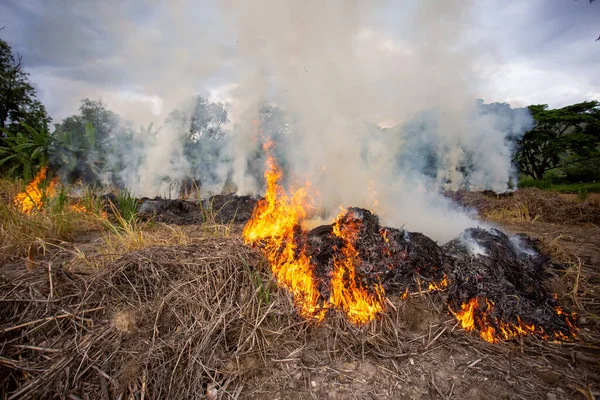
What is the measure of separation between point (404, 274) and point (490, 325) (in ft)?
2.50

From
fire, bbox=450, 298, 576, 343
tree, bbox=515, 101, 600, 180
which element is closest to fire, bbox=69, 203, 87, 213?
fire, bbox=450, 298, 576, 343

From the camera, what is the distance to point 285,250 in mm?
2758

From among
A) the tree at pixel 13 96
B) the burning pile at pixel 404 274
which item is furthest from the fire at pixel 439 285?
the tree at pixel 13 96

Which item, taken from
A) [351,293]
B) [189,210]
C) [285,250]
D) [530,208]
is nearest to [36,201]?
[189,210]

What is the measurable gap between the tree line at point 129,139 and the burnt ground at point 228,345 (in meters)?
5.48

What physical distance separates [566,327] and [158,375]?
3156mm

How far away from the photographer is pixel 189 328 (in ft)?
6.66

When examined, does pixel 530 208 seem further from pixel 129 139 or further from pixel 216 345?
pixel 129 139

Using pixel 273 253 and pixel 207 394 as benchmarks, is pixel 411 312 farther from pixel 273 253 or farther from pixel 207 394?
pixel 207 394

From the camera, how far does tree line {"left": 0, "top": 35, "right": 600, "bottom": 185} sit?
9.80 m

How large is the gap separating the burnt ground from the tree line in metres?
5.48

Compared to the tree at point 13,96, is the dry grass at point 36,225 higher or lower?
lower

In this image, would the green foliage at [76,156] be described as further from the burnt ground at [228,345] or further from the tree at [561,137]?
the tree at [561,137]

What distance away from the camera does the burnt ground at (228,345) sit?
173cm
